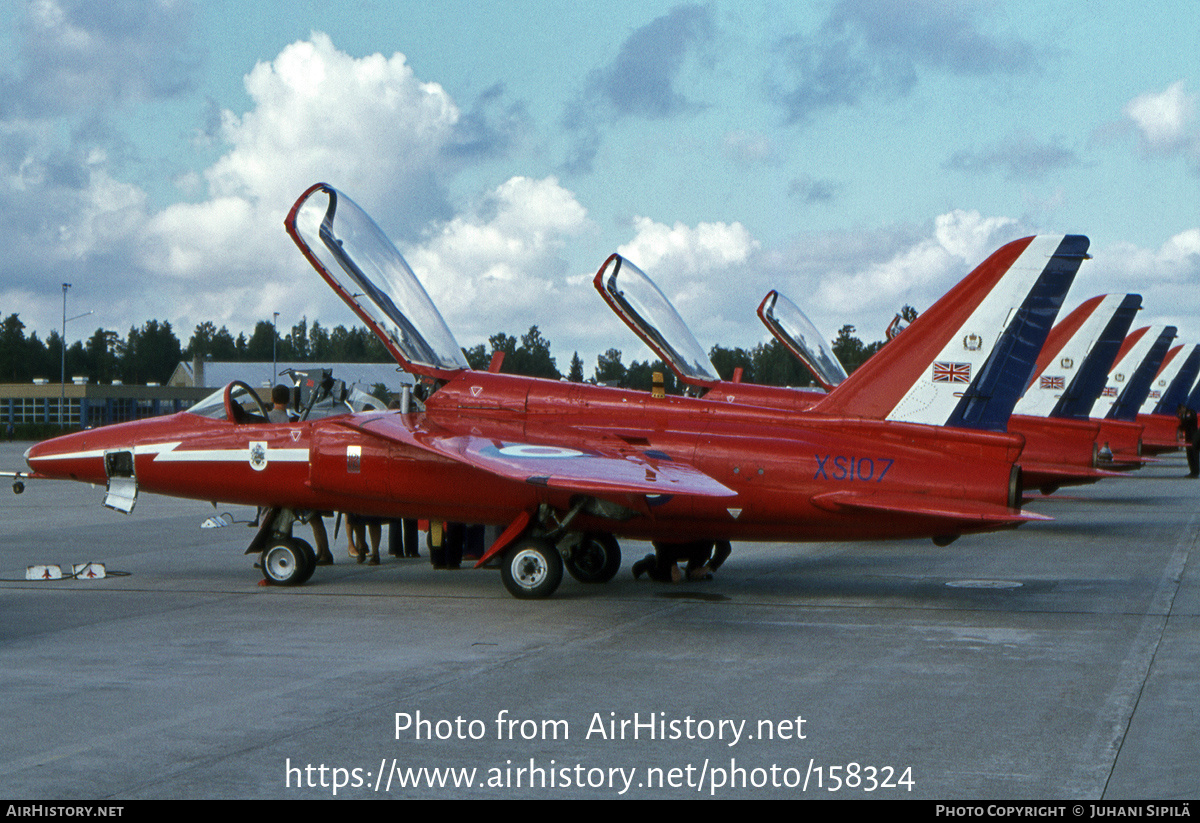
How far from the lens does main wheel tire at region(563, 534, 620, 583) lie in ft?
42.8

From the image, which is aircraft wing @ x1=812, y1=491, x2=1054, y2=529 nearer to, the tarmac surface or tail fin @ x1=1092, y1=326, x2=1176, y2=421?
the tarmac surface

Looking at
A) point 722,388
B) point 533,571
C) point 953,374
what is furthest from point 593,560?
point 722,388

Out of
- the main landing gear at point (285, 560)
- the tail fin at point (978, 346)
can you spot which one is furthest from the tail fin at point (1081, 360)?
the main landing gear at point (285, 560)

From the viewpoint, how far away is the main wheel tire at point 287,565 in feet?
41.4

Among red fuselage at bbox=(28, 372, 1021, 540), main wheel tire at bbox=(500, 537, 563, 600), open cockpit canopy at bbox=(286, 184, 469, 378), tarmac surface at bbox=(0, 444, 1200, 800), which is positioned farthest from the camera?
open cockpit canopy at bbox=(286, 184, 469, 378)

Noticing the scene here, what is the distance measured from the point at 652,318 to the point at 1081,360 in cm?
1078

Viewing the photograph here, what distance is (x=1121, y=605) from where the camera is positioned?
11344mm

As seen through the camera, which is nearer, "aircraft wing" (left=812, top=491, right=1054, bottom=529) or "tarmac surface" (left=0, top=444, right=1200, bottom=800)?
"tarmac surface" (left=0, top=444, right=1200, bottom=800)

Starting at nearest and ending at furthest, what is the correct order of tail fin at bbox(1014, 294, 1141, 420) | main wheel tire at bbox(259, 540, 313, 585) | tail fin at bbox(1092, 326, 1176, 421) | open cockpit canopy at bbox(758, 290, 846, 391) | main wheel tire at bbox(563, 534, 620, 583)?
main wheel tire at bbox(259, 540, 313, 585) → main wheel tire at bbox(563, 534, 620, 583) → open cockpit canopy at bbox(758, 290, 846, 391) → tail fin at bbox(1014, 294, 1141, 420) → tail fin at bbox(1092, 326, 1176, 421)

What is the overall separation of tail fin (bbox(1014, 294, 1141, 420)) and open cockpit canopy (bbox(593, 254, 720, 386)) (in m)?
8.41

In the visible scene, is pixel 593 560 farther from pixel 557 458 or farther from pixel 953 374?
pixel 953 374

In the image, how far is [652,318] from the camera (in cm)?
1745

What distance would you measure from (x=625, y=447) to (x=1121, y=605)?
5.19m

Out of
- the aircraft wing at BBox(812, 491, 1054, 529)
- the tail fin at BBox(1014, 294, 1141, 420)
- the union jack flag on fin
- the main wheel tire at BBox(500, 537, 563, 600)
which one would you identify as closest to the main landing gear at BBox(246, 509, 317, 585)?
the main wheel tire at BBox(500, 537, 563, 600)
